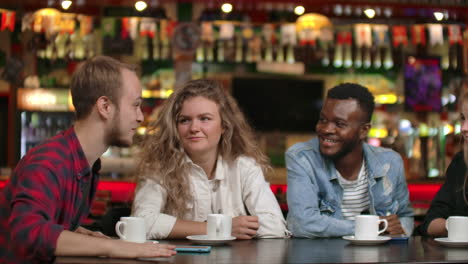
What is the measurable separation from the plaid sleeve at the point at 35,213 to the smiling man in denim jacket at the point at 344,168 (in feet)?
3.82

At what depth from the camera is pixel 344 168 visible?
2986 millimetres

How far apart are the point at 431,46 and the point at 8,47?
4943 mm

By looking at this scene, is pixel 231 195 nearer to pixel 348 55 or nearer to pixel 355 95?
pixel 355 95

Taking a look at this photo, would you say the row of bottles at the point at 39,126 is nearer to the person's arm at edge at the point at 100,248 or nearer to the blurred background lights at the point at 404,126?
the blurred background lights at the point at 404,126

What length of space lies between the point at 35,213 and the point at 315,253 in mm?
800

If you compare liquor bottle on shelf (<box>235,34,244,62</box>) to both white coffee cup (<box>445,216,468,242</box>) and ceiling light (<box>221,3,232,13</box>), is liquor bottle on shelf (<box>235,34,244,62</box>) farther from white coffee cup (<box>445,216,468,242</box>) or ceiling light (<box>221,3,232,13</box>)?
white coffee cup (<box>445,216,468,242</box>)

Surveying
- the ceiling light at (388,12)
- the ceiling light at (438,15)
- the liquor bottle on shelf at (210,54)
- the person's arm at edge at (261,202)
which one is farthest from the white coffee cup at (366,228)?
the liquor bottle on shelf at (210,54)

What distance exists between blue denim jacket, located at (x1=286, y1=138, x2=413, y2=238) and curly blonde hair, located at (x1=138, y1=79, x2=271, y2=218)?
219 mm

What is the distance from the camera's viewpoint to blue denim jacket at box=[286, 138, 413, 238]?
107 inches

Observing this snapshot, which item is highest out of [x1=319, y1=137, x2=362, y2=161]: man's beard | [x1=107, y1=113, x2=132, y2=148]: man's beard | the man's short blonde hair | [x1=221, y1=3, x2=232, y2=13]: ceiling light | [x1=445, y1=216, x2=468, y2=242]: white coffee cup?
[x1=221, y1=3, x2=232, y2=13]: ceiling light

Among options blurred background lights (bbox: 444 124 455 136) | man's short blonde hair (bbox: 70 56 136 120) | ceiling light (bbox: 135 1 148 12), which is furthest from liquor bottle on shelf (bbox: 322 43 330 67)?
man's short blonde hair (bbox: 70 56 136 120)

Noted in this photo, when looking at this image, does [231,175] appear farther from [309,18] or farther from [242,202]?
[309,18]

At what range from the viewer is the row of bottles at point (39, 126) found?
769 cm

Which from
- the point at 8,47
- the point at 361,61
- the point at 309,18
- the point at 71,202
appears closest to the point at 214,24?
the point at 309,18
